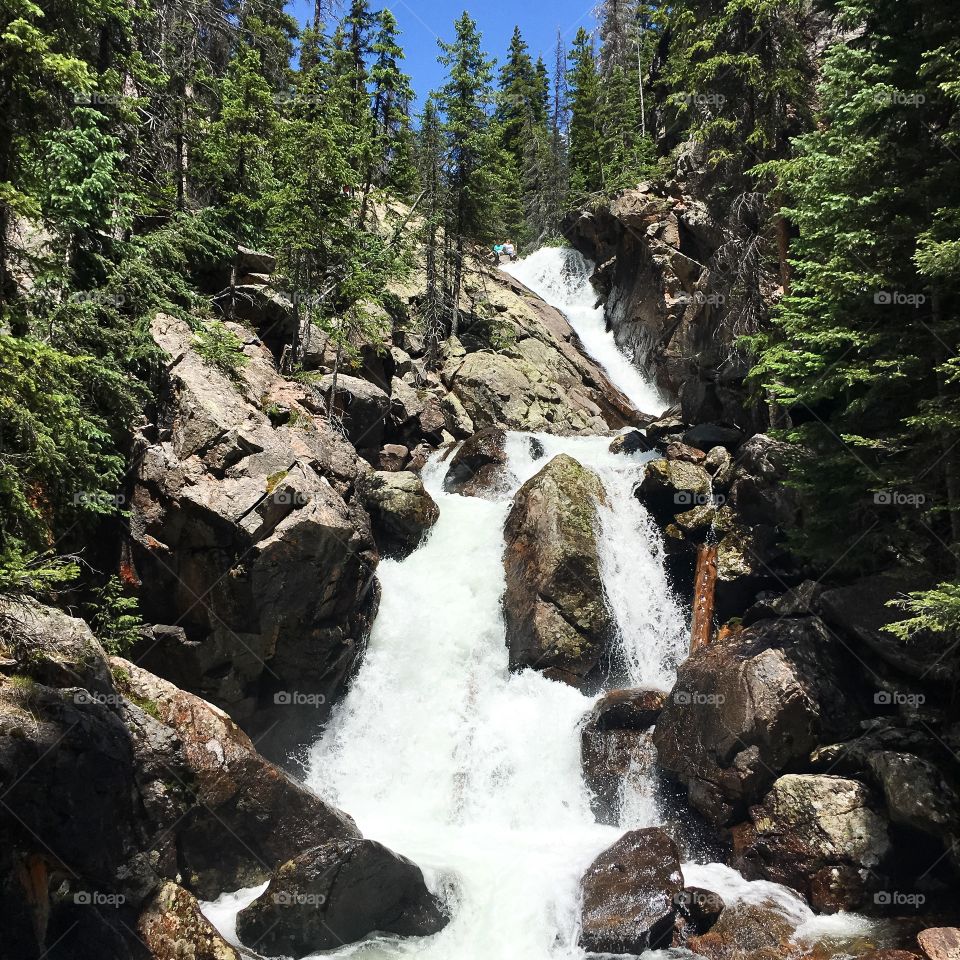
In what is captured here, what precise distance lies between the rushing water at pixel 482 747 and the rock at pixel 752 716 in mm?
1246

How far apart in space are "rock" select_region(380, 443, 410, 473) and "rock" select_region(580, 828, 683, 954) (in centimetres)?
1406

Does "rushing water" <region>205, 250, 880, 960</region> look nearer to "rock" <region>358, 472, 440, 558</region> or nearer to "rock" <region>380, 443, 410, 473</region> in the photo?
"rock" <region>358, 472, 440, 558</region>

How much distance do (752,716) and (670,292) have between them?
22455 mm

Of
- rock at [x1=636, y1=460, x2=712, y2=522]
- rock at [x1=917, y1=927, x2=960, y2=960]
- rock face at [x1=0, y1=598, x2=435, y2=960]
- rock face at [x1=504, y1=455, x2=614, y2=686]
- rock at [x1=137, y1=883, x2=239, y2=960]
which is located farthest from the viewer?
rock at [x1=636, y1=460, x2=712, y2=522]

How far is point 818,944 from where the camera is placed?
1006 centimetres

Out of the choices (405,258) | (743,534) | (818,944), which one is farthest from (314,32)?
(818,944)

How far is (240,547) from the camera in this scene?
1347cm

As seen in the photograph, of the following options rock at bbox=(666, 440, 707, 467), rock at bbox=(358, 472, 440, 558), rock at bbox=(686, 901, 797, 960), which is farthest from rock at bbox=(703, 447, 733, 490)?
rock at bbox=(686, 901, 797, 960)

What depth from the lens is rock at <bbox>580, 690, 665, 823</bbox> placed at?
14367 millimetres

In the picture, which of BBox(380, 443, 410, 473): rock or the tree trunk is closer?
the tree trunk

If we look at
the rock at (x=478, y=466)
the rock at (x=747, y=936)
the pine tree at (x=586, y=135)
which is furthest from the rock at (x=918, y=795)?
the pine tree at (x=586, y=135)

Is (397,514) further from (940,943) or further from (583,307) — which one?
(583,307)

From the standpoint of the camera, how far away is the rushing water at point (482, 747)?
1119cm

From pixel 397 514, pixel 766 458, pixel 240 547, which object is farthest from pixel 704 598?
pixel 240 547
